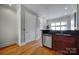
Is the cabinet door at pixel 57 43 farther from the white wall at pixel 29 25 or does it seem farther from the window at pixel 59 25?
the white wall at pixel 29 25

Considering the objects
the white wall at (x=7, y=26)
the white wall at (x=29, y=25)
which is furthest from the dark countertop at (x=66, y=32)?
the white wall at (x=7, y=26)

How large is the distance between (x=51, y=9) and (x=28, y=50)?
1.06 meters

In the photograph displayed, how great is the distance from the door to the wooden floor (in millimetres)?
136

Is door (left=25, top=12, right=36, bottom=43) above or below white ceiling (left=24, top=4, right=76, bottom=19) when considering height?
below

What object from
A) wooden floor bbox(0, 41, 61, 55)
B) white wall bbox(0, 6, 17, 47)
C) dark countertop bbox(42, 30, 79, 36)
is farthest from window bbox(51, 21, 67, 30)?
white wall bbox(0, 6, 17, 47)

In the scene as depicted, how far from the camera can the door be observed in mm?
2093

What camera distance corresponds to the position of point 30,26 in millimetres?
2131

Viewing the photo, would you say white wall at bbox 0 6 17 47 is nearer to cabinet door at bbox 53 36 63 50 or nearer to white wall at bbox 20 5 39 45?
white wall at bbox 20 5 39 45

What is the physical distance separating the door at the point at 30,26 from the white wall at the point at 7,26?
0.81 ft

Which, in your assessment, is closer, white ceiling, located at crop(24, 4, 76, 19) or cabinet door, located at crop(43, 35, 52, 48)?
white ceiling, located at crop(24, 4, 76, 19)

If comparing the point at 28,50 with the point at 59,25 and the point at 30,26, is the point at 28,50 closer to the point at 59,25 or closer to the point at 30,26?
the point at 30,26

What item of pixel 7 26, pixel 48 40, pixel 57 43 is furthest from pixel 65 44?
pixel 7 26
